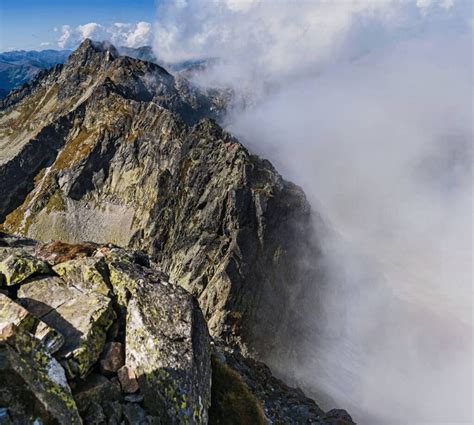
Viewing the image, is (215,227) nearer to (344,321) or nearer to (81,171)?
(344,321)

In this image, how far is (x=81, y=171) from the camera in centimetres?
18050

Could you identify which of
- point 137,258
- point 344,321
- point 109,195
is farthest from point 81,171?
point 137,258

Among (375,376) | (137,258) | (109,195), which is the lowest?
(137,258)

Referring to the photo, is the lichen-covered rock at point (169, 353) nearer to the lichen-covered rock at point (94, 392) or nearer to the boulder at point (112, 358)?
the boulder at point (112, 358)

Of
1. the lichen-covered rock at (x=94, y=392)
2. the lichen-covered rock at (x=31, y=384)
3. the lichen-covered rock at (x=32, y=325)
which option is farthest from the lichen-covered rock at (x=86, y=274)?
the lichen-covered rock at (x=31, y=384)

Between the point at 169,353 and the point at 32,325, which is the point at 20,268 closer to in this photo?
the point at 32,325

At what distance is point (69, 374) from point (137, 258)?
50.5ft

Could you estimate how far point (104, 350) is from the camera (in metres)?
22.1

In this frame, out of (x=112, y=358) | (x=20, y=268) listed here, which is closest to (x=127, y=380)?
(x=112, y=358)

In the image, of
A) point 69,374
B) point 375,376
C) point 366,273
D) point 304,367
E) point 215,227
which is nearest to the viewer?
point 69,374

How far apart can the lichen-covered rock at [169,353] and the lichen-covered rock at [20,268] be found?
6.58 metres

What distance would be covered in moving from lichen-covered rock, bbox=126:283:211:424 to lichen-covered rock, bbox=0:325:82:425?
16.0 feet

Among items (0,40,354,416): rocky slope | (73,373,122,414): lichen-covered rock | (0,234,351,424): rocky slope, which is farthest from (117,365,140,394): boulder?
(0,40,354,416): rocky slope

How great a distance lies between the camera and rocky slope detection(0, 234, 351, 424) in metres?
16.9
